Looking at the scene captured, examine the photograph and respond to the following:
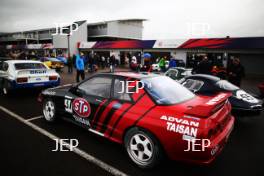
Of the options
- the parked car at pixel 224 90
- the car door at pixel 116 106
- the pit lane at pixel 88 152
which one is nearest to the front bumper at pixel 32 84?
the pit lane at pixel 88 152

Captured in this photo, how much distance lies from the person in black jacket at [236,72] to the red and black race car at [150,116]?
4.62m

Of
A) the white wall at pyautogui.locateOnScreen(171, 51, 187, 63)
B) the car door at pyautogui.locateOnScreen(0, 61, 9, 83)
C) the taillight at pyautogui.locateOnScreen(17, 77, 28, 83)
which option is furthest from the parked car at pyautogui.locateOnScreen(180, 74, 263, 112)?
the white wall at pyautogui.locateOnScreen(171, 51, 187, 63)

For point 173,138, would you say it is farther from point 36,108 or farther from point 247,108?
point 36,108

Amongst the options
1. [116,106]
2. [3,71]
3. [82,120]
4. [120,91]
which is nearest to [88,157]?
[82,120]

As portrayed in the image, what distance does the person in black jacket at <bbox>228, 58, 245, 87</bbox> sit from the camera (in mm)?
6926

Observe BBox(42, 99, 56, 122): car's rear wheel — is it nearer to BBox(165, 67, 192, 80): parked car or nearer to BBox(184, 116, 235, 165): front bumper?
BBox(184, 116, 235, 165): front bumper

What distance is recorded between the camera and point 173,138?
2.38 metres

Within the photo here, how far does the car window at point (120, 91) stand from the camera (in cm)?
301

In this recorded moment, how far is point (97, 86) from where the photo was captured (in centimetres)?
372

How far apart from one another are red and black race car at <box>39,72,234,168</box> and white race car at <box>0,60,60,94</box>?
3.59m

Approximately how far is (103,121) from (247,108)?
356cm

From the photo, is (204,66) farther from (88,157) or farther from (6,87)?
(6,87)

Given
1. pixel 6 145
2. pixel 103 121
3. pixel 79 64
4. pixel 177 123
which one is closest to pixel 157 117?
pixel 177 123

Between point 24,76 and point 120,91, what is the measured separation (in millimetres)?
4996
